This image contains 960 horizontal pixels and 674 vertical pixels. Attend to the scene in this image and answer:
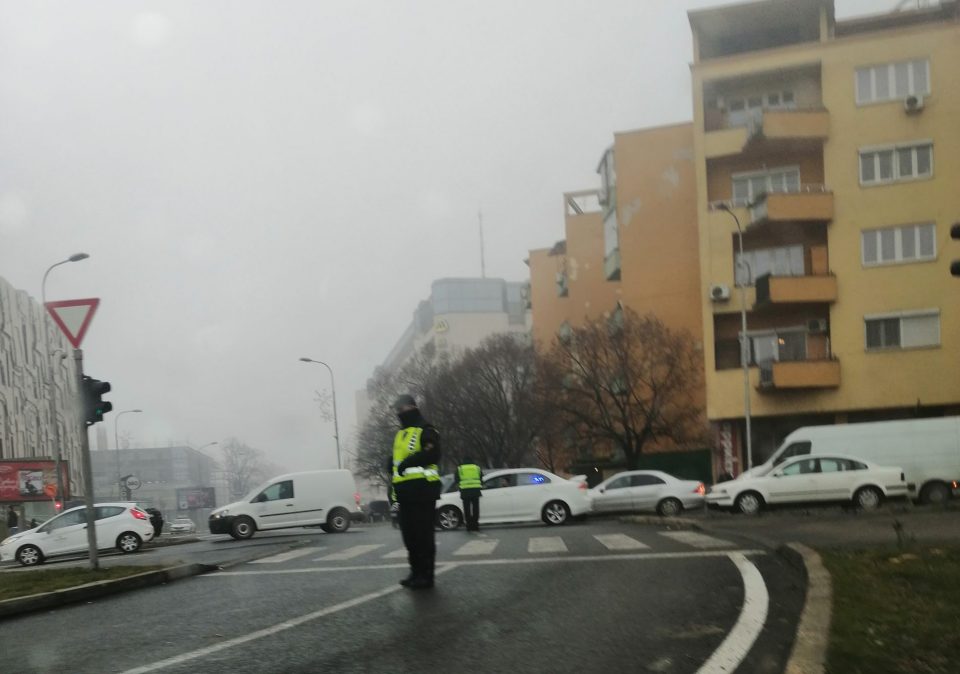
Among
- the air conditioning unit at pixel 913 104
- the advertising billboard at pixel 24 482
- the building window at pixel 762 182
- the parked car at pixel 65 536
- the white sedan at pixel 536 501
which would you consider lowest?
the advertising billboard at pixel 24 482

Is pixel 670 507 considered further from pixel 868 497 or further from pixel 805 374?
pixel 805 374

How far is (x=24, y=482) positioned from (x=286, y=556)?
5324 cm

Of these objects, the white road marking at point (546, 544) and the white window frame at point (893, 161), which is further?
the white window frame at point (893, 161)

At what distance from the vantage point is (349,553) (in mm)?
14953

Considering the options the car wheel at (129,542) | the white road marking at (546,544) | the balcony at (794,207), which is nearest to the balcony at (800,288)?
the balcony at (794,207)

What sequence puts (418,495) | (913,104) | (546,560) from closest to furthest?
(418,495) < (546,560) < (913,104)

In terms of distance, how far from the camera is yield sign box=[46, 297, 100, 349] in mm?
12844

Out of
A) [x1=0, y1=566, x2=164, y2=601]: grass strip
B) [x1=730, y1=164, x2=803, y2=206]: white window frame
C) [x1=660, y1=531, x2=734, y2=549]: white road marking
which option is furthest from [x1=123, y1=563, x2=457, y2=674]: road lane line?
[x1=730, y1=164, x2=803, y2=206]: white window frame

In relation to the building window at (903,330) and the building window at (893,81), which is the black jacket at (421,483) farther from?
the building window at (893,81)

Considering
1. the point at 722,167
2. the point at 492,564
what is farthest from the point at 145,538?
the point at 722,167

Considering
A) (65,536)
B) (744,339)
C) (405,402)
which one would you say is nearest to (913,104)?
(744,339)

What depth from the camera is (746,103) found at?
41625 millimetres

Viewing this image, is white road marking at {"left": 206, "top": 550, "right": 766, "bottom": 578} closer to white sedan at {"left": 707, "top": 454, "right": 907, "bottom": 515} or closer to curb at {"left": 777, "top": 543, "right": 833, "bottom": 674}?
curb at {"left": 777, "top": 543, "right": 833, "bottom": 674}

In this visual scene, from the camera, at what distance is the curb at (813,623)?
16.7ft
